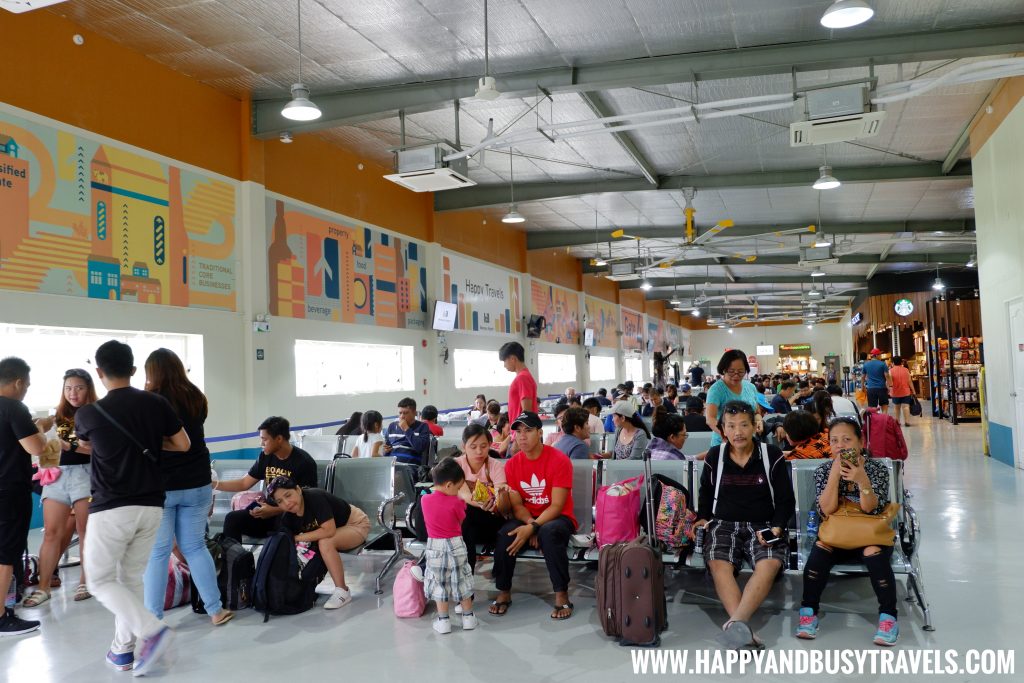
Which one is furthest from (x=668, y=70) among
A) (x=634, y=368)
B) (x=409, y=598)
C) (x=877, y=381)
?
(x=634, y=368)

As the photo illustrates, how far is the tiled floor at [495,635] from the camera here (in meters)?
3.29

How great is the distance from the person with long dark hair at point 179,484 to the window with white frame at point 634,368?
22.8 meters

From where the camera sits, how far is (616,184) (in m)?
12.2

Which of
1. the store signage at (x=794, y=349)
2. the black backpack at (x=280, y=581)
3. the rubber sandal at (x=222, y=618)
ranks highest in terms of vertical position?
the store signage at (x=794, y=349)

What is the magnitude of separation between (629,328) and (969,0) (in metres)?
19.9

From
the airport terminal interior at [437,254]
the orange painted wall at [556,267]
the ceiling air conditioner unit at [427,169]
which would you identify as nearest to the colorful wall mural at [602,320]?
the orange painted wall at [556,267]

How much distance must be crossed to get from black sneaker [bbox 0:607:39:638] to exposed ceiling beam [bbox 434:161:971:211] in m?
9.67

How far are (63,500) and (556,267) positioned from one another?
605 inches

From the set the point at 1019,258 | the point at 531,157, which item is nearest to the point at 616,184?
the point at 531,157

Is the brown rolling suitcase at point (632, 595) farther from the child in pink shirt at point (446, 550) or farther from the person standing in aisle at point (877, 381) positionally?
the person standing in aisle at point (877, 381)

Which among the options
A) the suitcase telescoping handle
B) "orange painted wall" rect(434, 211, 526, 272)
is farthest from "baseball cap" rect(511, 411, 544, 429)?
"orange painted wall" rect(434, 211, 526, 272)

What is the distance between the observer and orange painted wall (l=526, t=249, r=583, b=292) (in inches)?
690

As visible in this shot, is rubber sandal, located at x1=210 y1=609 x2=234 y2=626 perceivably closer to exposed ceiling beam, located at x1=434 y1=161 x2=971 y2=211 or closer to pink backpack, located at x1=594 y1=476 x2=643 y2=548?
pink backpack, located at x1=594 y1=476 x2=643 y2=548

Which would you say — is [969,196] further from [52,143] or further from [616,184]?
[52,143]
